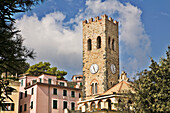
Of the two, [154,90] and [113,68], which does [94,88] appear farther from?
[154,90]

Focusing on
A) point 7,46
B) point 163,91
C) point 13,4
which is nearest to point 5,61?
point 7,46

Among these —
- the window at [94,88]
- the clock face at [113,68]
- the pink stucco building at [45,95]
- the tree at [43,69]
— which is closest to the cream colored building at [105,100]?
the window at [94,88]

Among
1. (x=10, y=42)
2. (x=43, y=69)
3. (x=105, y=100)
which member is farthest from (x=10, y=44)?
(x=43, y=69)

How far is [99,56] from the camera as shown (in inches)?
1946

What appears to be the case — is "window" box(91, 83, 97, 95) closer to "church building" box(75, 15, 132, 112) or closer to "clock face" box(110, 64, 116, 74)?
"church building" box(75, 15, 132, 112)

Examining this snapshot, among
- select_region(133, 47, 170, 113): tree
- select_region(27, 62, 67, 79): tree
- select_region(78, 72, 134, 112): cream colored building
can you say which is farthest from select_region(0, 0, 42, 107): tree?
select_region(27, 62, 67, 79): tree

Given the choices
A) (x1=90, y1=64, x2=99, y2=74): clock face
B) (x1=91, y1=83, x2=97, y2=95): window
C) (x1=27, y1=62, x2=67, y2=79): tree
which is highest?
(x1=27, y1=62, x2=67, y2=79): tree

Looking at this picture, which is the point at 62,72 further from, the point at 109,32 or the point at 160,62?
the point at 160,62

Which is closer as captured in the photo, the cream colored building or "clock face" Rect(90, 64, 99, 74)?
the cream colored building

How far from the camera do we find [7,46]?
38.7ft

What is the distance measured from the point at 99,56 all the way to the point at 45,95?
11.9 metres

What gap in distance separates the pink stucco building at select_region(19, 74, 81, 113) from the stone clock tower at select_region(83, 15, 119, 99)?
21.3 feet

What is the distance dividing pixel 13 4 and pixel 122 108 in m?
18.0

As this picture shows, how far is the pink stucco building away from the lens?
167 ft
